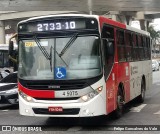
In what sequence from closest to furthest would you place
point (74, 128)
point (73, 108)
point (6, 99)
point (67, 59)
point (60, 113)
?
point (73, 108) < point (60, 113) < point (67, 59) < point (74, 128) < point (6, 99)

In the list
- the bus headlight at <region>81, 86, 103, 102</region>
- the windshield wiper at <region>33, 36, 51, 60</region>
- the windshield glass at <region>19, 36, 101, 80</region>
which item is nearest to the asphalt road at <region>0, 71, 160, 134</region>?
the bus headlight at <region>81, 86, 103, 102</region>

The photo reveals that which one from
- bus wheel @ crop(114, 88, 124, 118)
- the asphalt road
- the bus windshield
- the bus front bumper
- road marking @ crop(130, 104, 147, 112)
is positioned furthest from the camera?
the bus windshield

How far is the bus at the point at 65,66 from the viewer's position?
31.1ft

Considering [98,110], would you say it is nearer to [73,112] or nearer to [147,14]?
[73,112]

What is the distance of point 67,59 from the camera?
9.66 m

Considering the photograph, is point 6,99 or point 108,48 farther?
point 6,99

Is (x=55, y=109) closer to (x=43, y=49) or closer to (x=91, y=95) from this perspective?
(x=91, y=95)

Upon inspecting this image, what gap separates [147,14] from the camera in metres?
51.4

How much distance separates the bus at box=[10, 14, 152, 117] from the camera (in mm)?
9484

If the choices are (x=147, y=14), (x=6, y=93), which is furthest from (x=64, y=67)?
(x=147, y=14)

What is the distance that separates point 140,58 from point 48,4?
1806 cm

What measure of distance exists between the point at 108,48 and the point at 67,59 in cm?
115

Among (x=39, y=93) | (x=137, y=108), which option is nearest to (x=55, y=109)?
(x=39, y=93)

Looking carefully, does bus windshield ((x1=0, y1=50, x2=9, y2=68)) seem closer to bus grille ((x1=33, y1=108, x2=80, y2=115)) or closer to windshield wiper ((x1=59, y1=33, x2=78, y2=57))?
bus grille ((x1=33, y1=108, x2=80, y2=115))
